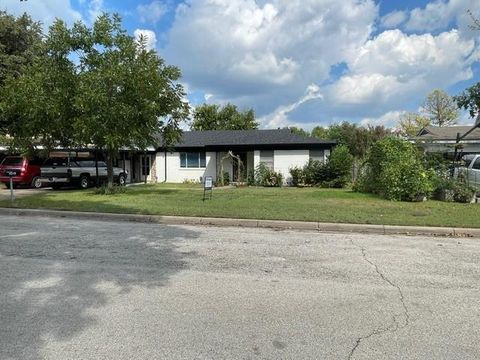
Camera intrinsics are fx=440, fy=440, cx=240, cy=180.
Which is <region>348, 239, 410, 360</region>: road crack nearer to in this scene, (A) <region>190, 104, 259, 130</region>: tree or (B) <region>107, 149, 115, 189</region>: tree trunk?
(B) <region>107, 149, 115, 189</region>: tree trunk

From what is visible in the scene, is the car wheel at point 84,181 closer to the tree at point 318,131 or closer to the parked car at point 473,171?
the parked car at point 473,171

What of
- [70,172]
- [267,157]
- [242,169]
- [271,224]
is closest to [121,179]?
[70,172]

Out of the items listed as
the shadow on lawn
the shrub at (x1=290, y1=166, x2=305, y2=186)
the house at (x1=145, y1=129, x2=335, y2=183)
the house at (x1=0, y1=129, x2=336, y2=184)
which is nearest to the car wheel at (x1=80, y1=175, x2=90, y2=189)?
the house at (x1=0, y1=129, x2=336, y2=184)

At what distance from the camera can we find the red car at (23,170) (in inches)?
924

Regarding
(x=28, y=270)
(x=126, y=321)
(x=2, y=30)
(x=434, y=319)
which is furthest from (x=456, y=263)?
(x=2, y=30)

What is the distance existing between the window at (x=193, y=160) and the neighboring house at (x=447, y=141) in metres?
14.6

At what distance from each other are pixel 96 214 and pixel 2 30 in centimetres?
2212

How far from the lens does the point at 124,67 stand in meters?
17.8

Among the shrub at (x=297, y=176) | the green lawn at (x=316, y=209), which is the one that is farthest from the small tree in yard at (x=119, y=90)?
the shrub at (x=297, y=176)

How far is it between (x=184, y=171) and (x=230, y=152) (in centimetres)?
551

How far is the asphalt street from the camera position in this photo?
380cm

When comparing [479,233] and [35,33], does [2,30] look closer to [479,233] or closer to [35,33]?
[35,33]

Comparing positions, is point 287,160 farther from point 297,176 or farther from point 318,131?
point 318,131

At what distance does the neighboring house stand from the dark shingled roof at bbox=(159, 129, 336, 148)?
7.11 metres
